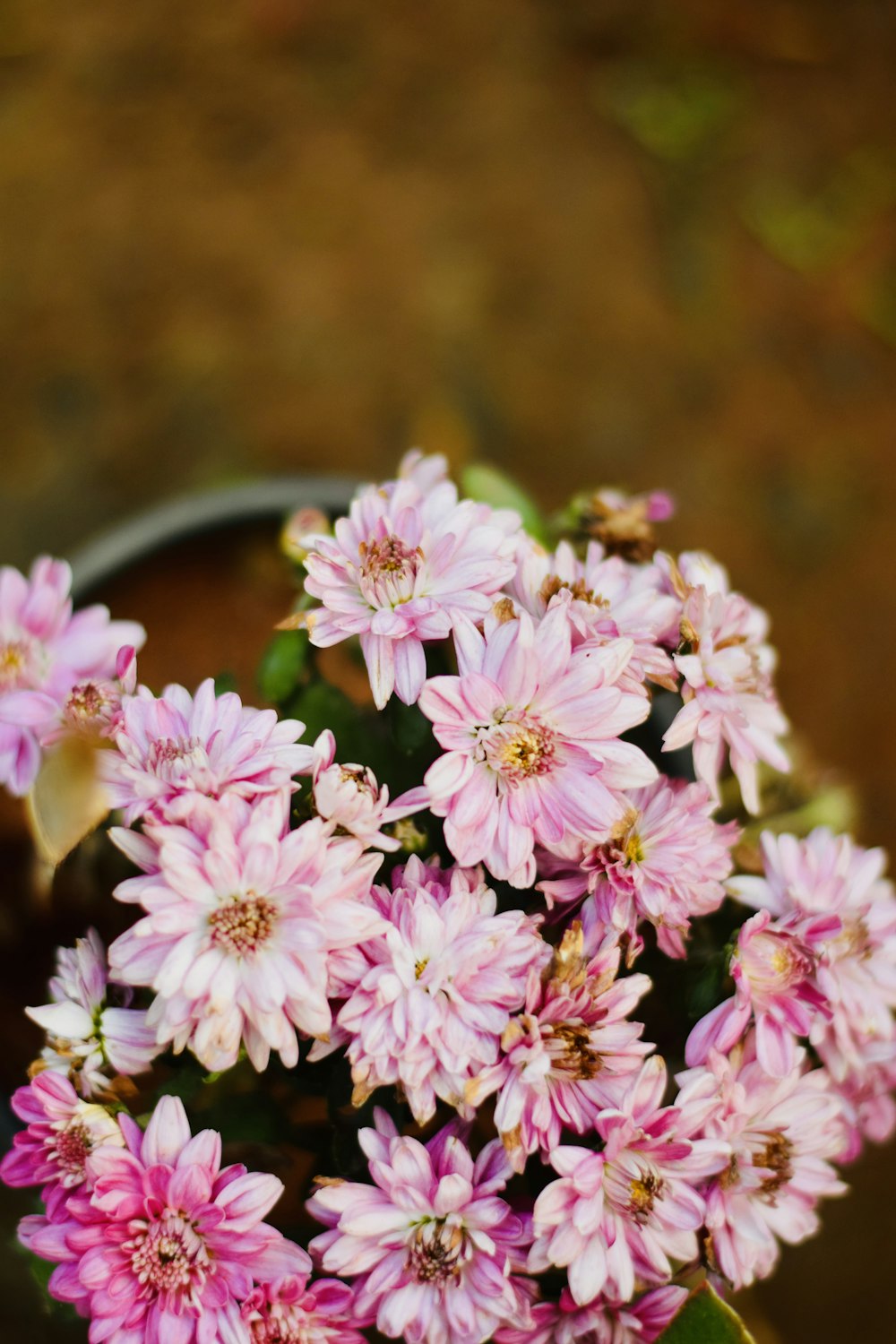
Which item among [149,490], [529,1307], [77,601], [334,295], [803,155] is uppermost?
[803,155]

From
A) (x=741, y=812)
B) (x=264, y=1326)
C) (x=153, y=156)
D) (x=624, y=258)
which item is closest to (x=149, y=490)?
(x=153, y=156)

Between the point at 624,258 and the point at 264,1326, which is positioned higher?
the point at 624,258

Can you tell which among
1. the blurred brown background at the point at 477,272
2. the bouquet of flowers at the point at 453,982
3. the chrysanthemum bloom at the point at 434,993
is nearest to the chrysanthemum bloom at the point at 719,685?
the bouquet of flowers at the point at 453,982

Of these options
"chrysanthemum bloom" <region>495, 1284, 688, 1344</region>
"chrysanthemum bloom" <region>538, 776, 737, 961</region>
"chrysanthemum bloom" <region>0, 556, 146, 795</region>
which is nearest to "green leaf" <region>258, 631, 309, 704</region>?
"chrysanthemum bloom" <region>0, 556, 146, 795</region>

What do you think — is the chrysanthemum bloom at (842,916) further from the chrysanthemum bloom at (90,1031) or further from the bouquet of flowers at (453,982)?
the chrysanthemum bloom at (90,1031)

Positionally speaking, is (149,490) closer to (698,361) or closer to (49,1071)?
(698,361)
